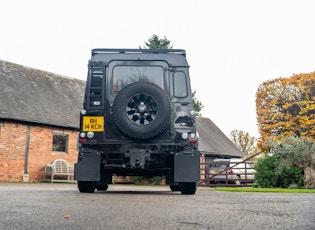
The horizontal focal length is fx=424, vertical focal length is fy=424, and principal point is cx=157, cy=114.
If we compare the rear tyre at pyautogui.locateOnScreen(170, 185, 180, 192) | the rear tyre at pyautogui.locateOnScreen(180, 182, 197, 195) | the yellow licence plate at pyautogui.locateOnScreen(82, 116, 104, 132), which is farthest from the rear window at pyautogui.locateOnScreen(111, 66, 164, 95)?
the rear tyre at pyautogui.locateOnScreen(170, 185, 180, 192)

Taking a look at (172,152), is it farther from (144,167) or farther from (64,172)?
(64,172)

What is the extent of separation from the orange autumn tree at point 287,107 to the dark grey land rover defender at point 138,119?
27788mm

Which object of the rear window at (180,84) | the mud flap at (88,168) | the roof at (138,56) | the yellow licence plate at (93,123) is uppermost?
the roof at (138,56)

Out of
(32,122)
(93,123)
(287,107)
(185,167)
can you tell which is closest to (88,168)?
(93,123)

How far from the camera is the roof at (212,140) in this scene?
32.9 meters

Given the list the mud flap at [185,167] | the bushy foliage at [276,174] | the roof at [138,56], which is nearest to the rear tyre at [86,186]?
the mud flap at [185,167]

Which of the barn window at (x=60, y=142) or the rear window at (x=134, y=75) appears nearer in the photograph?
the rear window at (x=134, y=75)

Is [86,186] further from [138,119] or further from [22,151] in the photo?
[22,151]

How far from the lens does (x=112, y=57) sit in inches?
363

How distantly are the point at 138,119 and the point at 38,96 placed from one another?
55.5 feet

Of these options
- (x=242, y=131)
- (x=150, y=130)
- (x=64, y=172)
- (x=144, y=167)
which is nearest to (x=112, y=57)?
(x=150, y=130)

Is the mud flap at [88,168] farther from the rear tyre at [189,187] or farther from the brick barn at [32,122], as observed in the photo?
the brick barn at [32,122]

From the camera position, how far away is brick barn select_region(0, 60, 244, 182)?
20547 millimetres

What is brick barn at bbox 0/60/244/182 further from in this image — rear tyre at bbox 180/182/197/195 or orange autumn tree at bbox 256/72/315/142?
orange autumn tree at bbox 256/72/315/142
